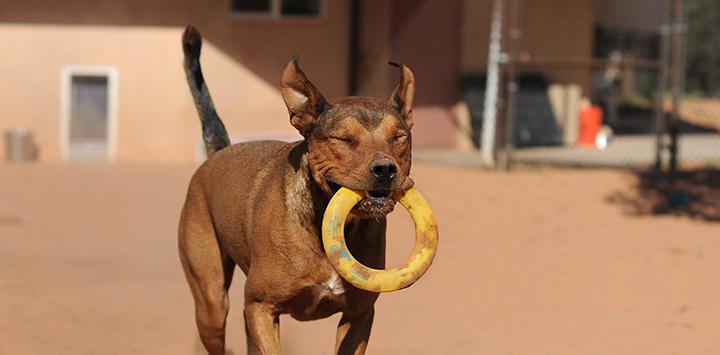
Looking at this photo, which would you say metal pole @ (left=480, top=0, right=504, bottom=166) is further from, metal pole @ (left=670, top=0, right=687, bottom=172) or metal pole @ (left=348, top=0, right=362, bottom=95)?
metal pole @ (left=670, top=0, right=687, bottom=172)

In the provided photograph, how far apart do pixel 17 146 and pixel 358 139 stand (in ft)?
46.7

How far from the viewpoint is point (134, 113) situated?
18906 mm

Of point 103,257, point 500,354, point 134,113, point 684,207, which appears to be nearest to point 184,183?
point 134,113

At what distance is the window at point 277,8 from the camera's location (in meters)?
19.2

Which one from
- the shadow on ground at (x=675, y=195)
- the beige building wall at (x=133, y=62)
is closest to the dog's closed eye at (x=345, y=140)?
the shadow on ground at (x=675, y=195)

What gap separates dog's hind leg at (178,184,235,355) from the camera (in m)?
6.16

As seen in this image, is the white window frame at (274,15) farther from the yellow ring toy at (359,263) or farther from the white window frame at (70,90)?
the yellow ring toy at (359,263)

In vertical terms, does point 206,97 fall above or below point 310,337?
above

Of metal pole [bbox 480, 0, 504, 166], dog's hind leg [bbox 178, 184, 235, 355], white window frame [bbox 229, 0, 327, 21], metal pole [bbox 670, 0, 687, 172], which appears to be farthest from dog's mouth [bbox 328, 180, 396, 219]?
white window frame [bbox 229, 0, 327, 21]

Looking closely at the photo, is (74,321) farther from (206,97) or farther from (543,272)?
(543,272)

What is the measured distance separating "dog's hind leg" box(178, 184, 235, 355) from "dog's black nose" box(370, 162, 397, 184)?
1.68 metres

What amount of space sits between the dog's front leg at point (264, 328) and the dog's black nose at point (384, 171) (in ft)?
2.99

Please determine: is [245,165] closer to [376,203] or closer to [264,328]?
[264,328]

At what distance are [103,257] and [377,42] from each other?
9.40 m
